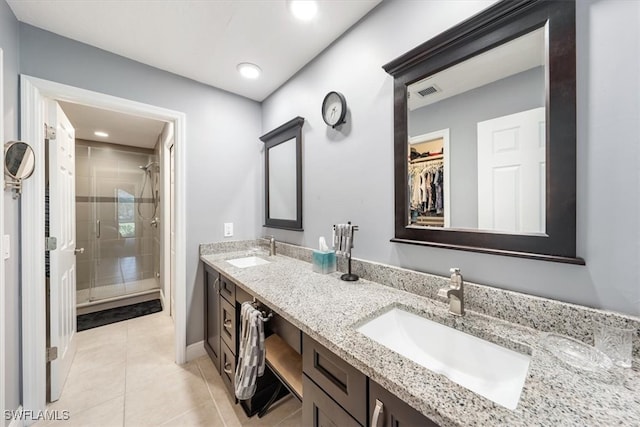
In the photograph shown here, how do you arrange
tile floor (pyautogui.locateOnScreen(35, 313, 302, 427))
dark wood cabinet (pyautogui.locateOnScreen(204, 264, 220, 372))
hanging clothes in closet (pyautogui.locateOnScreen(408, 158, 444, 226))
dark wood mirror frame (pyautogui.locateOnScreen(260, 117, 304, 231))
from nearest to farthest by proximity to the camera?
1. hanging clothes in closet (pyautogui.locateOnScreen(408, 158, 444, 226))
2. tile floor (pyautogui.locateOnScreen(35, 313, 302, 427))
3. dark wood cabinet (pyautogui.locateOnScreen(204, 264, 220, 372))
4. dark wood mirror frame (pyautogui.locateOnScreen(260, 117, 304, 231))

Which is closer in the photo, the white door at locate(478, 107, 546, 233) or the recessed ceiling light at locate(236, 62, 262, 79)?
the white door at locate(478, 107, 546, 233)

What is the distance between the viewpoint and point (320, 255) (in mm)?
1534

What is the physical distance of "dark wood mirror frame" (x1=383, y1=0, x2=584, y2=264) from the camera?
2.51 feet

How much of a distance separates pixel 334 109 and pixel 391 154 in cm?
56

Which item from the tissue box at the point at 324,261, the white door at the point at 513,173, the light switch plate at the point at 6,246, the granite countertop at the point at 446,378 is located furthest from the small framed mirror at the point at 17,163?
the white door at the point at 513,173

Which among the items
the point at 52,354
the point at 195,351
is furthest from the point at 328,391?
the point at 52,354

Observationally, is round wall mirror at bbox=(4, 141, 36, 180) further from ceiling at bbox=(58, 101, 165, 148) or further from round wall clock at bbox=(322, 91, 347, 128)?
round wall clock at bbox=(322, 91, 347, 128)

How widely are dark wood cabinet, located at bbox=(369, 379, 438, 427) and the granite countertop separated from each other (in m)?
0.05

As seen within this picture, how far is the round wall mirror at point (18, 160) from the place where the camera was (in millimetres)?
1227

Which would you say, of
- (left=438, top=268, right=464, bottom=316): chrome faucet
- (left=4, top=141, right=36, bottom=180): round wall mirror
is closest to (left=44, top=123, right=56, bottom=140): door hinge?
(left=4, top=141, right=36, bottom=180): round wall mirror

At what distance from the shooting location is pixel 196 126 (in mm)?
2096

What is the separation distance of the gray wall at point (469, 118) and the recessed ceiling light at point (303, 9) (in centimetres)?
86

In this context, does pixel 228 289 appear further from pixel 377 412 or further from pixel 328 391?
pixel 377 412

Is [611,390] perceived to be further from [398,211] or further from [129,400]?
[129,400]
